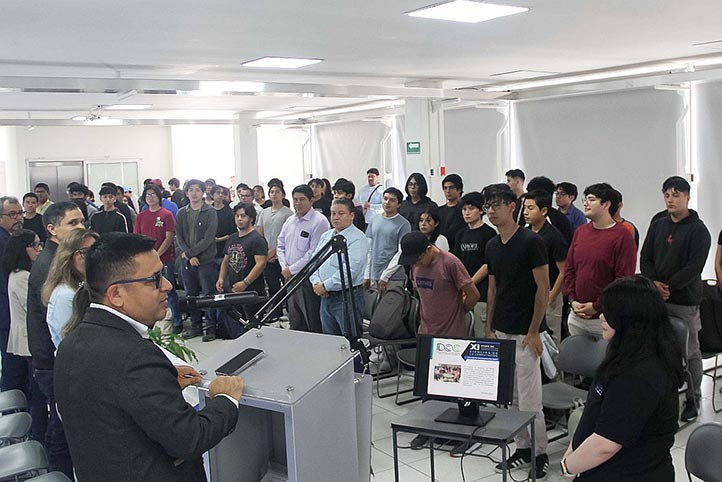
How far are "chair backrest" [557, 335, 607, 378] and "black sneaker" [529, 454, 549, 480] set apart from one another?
0.50 meters

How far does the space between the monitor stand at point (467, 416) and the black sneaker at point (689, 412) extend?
2084 mm

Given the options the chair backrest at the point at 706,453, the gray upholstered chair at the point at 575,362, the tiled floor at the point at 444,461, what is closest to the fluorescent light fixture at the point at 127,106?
the tiled floor at the point at 444,461

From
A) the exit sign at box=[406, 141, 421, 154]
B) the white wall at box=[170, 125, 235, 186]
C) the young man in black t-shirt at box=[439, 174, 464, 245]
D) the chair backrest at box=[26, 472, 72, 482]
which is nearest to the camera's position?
the chair backrest at box=[26, 472, 72, 482]

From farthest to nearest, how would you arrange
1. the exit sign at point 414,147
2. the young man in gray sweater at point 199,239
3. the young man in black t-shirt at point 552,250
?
1. the exit sign at point 414,147
2. the young man in gray sweater at point 199,239
3. the young man in black t-shirt at point 552,250

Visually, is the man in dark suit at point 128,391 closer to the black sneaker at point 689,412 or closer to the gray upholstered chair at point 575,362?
the gray upholstered chair at point 575,362

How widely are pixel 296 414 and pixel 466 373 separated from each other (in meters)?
1.87

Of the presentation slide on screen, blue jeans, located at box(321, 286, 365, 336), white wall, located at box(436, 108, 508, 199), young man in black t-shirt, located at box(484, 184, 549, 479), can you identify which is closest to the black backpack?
blue jeans, located at box(321, 286, 365, 336)

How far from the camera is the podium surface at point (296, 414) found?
153 centimetres

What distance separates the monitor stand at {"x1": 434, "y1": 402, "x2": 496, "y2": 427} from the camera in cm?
315

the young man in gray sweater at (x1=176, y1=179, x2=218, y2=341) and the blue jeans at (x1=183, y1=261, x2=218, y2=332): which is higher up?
the young man in gray sweater at (x1=176, y1=179, x2=218, y2=341)

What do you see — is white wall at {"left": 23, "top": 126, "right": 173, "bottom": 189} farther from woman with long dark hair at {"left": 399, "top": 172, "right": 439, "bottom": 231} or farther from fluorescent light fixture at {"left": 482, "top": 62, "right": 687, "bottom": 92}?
woman with long dark hair at {"left": 399, "top": 172, "right": 439, "bottom": 231}

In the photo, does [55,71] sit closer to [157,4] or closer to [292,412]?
[157,4]

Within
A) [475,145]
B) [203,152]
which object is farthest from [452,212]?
[203,152]

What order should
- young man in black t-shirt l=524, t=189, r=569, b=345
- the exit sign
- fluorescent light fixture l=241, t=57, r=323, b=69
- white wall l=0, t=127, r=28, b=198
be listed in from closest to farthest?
1. young man in black t-shirt l=524, t=189, r=569, b=345
2. fluorescent light fixture l=241, t=57, r=323, b=69
3. the exit sign
4. white wall l=0, t=127, r=28, b=198
